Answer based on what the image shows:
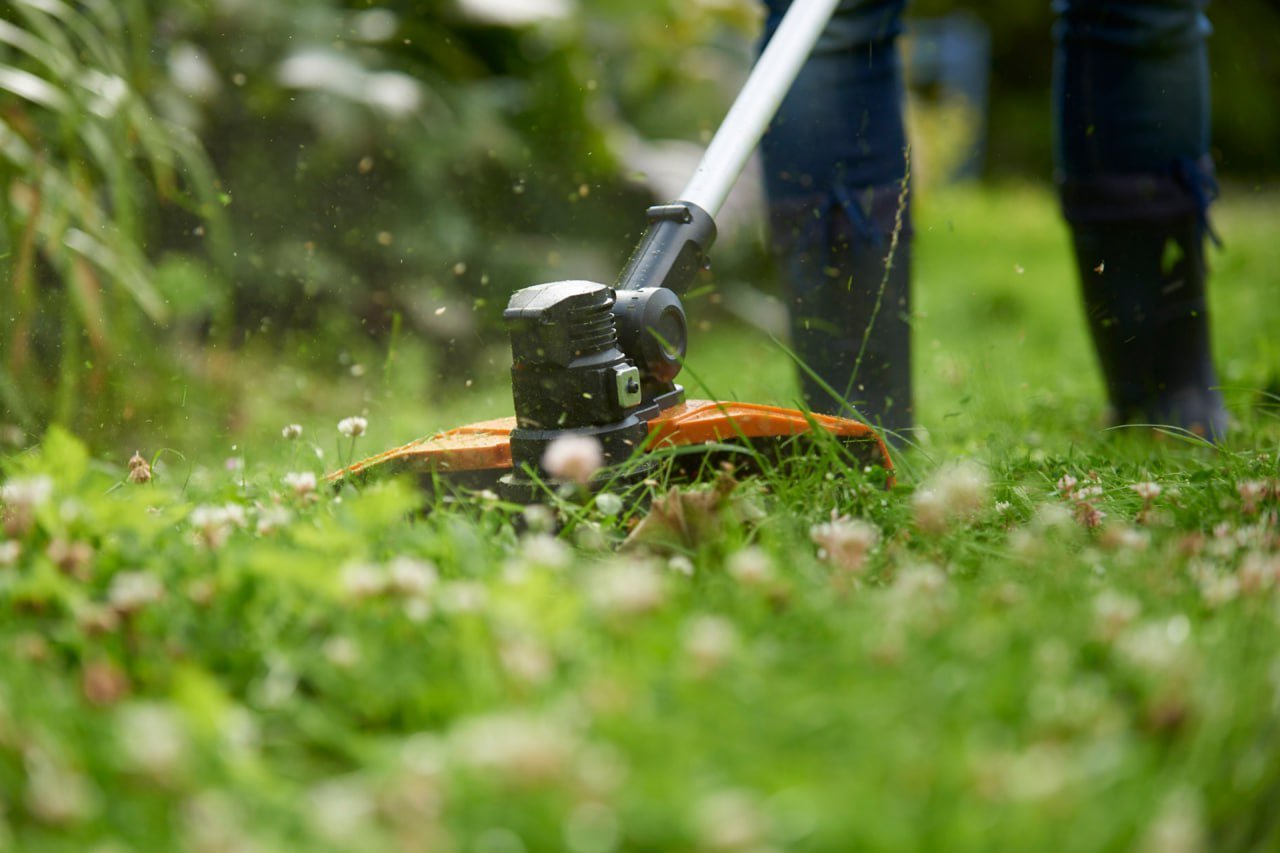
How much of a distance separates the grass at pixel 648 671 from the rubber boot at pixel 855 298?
15.6 inches

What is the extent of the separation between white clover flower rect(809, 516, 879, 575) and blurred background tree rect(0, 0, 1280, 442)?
997mm

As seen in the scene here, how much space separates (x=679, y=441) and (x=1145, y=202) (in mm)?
942

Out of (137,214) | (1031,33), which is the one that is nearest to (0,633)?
(137,214)

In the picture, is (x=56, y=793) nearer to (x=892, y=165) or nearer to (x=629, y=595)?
(x=629, y=595)

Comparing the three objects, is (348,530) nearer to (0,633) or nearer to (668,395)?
→ (0,633)

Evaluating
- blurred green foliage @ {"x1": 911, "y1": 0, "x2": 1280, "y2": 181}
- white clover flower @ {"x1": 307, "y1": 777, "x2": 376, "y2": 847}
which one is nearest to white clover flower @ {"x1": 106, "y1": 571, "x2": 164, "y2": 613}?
white clover flower @ {"x1": 307, "y1": 777, "x2": 376, "y2": 847}

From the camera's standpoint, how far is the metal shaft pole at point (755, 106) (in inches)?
56.3

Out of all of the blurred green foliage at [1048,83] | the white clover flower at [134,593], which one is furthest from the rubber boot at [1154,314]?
the blurred green foliage at [1048,83]

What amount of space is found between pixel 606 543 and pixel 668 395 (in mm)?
280

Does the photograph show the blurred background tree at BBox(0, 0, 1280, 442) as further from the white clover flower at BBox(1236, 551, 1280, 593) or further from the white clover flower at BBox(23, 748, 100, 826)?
the white clover flower at BBox(1236, 551, 1280, 593)

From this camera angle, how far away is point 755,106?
4.77ft

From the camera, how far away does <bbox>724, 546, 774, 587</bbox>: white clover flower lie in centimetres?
81

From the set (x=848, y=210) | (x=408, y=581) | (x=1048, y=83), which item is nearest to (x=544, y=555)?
(x=408, y=581)

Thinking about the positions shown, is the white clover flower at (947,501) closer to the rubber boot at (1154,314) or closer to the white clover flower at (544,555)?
the white clover flower at (544,555)
